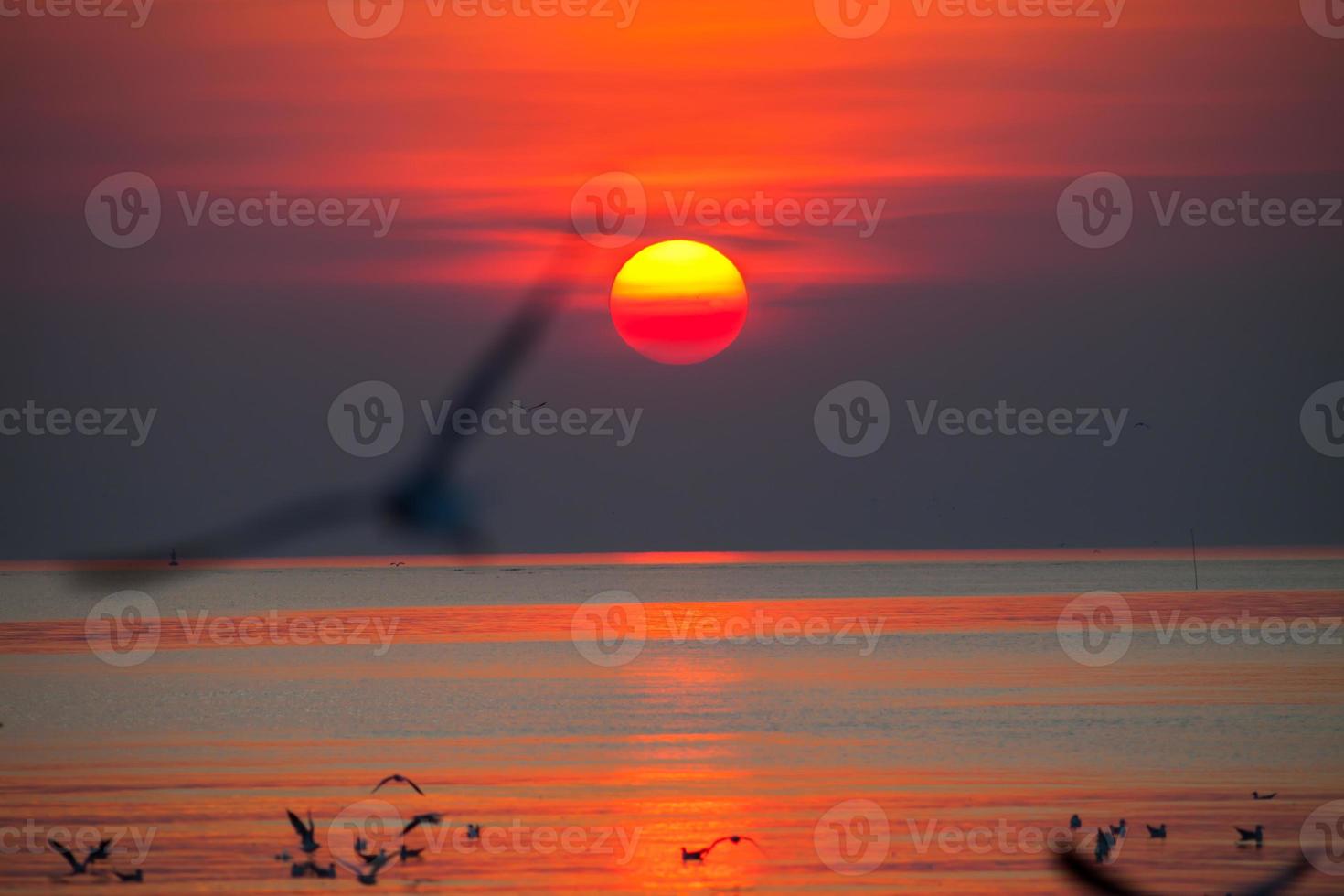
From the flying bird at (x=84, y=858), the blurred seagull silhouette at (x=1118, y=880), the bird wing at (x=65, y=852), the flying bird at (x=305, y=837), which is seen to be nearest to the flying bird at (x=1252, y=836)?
the blurred seagull silhouette at (x=1118, y=880)

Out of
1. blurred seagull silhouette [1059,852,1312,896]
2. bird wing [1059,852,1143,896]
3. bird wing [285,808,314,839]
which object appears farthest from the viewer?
bird wing [285,808,314,839]

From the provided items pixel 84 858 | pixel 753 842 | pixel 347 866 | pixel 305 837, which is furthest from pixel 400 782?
pixel 753 842

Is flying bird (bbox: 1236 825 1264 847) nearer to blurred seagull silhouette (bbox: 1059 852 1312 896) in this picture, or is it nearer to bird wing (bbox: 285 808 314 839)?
blurred seagull silhouette (bbox: 1059 852 1312 896)

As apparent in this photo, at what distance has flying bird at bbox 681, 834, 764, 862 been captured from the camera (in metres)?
22.0

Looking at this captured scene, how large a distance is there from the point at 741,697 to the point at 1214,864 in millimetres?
31033

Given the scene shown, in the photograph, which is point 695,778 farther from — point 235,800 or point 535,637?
point 535,637

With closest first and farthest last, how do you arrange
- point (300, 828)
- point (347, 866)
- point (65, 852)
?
point (347, 866) → point (65, 852) → point (300, 828)

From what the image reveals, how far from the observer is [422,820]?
24406mm

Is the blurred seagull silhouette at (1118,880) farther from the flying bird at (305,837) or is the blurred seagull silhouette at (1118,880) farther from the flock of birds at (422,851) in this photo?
the flying bird at (305,837)

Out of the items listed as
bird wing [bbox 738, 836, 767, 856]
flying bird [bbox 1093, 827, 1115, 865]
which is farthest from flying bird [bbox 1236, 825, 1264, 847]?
bird wing [bbox 738, 836, 767, 856]

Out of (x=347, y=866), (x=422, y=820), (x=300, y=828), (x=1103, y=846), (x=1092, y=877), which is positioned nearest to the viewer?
(x=1092, y=877)

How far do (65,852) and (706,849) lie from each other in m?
8.49

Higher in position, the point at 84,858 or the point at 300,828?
the point at 300,828

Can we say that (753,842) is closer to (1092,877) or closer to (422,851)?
(422,851)
